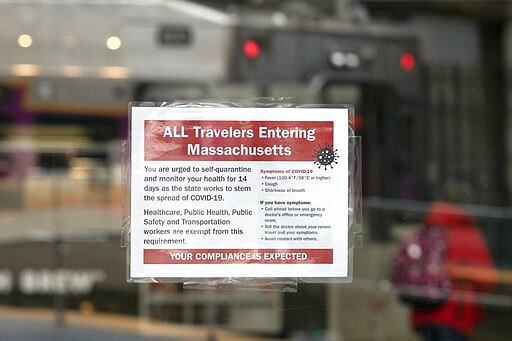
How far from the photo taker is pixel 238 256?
226 centimetres

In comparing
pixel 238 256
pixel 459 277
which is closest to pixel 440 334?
pixel 459 277

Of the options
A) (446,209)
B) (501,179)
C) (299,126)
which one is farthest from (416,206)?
(299,126)

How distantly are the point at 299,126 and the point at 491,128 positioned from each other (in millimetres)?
2334

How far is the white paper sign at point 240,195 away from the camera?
7.34ft

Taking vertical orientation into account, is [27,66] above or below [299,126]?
above

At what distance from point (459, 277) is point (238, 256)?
247cm

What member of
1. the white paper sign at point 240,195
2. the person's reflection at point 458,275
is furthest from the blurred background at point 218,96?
the white paper sign at point 240,195

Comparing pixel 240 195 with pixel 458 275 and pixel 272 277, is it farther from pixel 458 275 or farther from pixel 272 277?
pixel 458 275

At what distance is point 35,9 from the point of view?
14.2 ft

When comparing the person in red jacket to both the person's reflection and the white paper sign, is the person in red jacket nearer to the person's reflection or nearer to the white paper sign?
the person's reflection

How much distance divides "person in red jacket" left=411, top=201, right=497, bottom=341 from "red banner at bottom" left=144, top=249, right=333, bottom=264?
2.12m

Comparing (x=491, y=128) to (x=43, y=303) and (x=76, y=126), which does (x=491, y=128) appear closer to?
(x=76, y=126)

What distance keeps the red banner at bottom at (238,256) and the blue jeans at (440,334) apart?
2.10m

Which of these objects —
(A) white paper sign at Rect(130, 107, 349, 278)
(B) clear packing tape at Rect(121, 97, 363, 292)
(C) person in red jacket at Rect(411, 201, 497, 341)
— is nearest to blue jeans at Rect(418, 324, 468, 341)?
(C) person in red jacket at Rect(411, 201, 497, 341)
